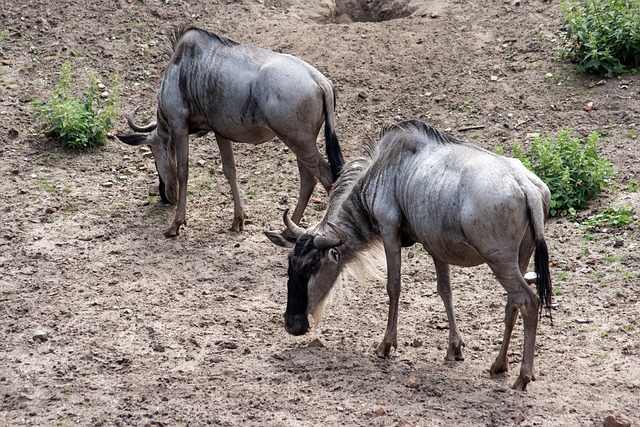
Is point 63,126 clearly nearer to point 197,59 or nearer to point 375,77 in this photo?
point 197,59

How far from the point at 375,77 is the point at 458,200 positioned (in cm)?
571

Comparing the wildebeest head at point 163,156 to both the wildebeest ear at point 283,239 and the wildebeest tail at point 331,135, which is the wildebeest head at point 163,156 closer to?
the wildebeest tail at point 331,135

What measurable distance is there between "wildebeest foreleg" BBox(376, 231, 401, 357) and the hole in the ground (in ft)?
23.3

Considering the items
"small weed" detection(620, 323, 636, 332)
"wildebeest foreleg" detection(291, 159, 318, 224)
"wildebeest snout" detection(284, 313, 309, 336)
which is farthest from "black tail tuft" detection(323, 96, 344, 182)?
"small weed" detection(620, 323, 636, 332)

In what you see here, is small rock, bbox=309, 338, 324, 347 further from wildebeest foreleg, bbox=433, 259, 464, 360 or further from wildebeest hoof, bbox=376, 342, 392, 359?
wildebeest foreleg, bbox=433, 259, 464, 360

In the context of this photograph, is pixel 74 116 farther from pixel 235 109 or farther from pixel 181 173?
pixel 235 109

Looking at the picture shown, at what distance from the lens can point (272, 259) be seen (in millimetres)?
9312

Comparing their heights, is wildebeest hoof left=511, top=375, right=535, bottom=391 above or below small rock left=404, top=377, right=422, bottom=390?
above

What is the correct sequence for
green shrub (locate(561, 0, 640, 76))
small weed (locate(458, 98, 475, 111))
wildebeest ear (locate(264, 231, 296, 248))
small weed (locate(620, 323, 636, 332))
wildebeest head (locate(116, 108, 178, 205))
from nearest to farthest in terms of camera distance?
small weed (locate(620, 323, 636, 332))
wildebeest ear (locate(264, 231, 296, 248))
wildebeest head (locate(116, 108, 178, 205))
green shrub (locate(561, 0, 640, 76))
small weed (locate(458, 98, 475, 111))

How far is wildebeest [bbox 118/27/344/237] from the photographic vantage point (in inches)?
364

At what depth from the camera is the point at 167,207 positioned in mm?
10430

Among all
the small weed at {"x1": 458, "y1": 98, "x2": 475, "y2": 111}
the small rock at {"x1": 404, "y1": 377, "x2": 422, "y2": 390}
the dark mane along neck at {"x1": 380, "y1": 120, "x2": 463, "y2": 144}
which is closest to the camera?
the small rock at {"x1": 404, "y1": 377, "x2": 422, "y2": 390}

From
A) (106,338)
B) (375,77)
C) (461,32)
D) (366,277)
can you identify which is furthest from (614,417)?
(461,32)

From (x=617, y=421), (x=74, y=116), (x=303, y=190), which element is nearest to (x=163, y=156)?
(x=74, y=116)
